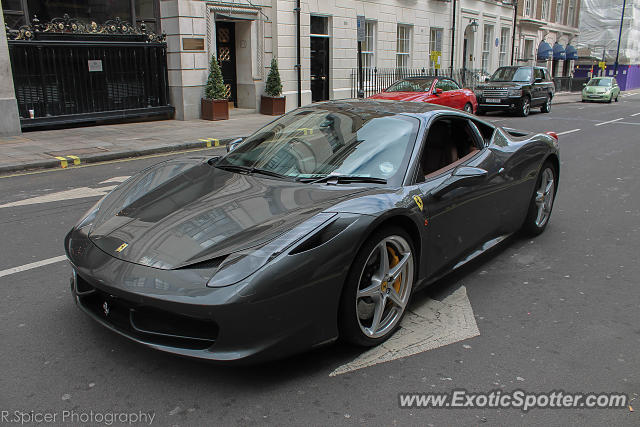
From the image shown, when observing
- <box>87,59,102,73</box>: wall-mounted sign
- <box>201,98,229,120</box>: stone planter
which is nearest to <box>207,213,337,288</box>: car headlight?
<box>87,59,102,73</box>: wall-mounted sign

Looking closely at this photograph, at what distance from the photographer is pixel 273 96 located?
1772 cm

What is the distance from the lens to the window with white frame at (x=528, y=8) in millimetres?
38369

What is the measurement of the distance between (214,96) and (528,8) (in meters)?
32.1

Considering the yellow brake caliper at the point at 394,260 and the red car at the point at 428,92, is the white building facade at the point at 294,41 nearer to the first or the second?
the red car at the point at 428,92

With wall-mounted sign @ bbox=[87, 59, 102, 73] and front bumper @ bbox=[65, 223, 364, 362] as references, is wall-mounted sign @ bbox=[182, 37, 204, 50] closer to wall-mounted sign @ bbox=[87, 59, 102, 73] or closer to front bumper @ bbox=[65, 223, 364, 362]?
wall-mounted sign @ bbox=[87, 59, 102, 73]

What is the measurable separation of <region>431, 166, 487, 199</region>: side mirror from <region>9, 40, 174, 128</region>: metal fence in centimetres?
1188

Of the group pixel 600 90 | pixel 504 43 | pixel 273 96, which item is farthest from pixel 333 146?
pixel 504 43

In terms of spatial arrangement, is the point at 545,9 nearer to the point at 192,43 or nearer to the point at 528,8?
the point at 528,8

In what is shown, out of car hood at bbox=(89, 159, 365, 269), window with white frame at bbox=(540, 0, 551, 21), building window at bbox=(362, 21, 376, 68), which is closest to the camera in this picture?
car hood at bbox=(89, 159, 365, 269)

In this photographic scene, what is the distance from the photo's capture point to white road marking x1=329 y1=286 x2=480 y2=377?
10.1 ft

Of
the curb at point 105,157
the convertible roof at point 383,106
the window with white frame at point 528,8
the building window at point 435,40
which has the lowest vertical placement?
the curb at point 105,157

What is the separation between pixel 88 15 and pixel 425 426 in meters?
15.2

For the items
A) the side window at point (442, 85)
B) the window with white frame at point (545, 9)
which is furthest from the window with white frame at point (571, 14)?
the side window at point (442, 85)

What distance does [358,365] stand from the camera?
2.98 meters
